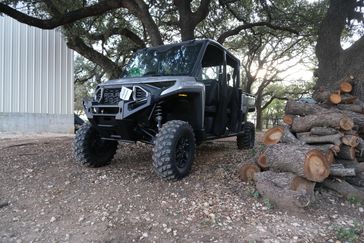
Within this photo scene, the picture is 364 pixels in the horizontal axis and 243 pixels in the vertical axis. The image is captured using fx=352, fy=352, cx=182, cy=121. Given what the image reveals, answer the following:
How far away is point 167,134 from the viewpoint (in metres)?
4.59

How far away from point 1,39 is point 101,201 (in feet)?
37.7

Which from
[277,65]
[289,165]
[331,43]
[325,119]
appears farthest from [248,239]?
[277,65]

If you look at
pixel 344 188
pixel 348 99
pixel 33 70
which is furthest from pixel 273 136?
pixel 33 70

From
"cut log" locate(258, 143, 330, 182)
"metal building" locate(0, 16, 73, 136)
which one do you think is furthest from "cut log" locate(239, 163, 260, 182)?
"metal building" locate(0, 16, 73, 136)

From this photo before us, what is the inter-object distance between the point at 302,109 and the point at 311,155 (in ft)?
4.99

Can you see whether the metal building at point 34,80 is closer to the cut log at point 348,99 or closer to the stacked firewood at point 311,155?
the stacked firewood at point 311,155

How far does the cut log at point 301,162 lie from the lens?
13.5ft

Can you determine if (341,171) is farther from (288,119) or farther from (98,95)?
(98,95)

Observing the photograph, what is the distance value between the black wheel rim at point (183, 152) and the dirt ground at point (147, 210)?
0.24 meters

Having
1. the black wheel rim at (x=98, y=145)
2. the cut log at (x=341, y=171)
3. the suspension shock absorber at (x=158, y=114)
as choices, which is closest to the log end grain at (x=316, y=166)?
the cut log at (x=341, y=171)

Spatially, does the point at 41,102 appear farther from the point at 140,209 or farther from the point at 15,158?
the point at 140,209

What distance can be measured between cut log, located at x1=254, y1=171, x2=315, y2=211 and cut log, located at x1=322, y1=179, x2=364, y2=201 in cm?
48

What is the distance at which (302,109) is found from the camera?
Answer: 5520 millimetres

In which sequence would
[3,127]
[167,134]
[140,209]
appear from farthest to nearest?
[3,127], [167,134], [140,209]
